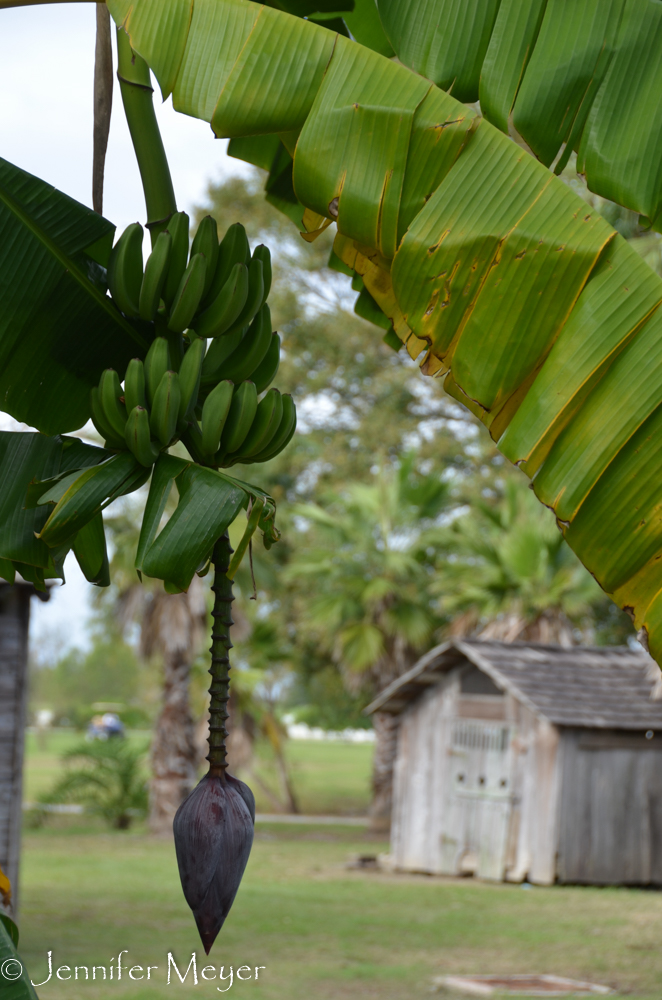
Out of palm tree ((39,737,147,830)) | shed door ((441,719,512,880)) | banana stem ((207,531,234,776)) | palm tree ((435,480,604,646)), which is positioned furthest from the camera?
palm tree ((39,737,147,830))

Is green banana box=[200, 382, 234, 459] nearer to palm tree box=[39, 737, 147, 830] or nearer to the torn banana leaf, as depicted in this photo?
the torn banana leaf

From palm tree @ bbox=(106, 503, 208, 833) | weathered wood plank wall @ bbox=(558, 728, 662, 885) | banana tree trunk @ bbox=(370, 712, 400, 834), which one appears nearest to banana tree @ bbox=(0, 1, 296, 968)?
weathered wood plank wall @ bbox=(558, 728, 662, 885)

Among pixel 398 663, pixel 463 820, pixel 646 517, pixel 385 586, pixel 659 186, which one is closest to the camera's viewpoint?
pixel 646 517

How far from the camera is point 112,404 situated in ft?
6.68

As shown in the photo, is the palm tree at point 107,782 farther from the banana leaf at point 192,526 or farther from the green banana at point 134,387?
the banana leaf at point 192,526

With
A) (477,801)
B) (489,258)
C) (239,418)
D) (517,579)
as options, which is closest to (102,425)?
(239,418)

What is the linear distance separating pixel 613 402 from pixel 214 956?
911cm

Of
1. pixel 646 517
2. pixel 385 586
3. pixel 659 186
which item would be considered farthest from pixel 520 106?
pixel 385 586

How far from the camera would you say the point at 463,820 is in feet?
52.6

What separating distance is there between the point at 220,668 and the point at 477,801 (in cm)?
1505

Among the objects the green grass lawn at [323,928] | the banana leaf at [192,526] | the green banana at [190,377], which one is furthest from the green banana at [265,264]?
the green grass lawn at [323,928]

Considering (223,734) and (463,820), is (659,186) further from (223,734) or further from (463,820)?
(463,820)

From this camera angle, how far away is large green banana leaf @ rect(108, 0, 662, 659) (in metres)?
1.98

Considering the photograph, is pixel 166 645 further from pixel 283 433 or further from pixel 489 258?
pixel 489 258
